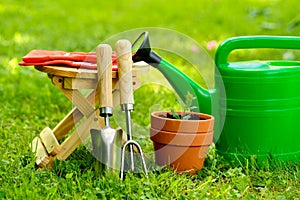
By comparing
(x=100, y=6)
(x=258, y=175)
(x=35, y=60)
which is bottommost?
(x=258, y=175)

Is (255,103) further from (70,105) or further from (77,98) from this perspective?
(70,105)

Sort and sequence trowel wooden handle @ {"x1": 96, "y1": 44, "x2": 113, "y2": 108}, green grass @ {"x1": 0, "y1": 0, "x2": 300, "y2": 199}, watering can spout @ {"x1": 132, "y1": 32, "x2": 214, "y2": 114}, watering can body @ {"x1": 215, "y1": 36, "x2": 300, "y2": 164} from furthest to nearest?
watering can spout @ {"x1": 132, "y1": 32, "x2": 214, "y2": 114} < watering can body @ {"x1": 215, "y1": 36, "x2": 300, "y2": 164} < trowel wooden handle @ {"x1": 96, "y1": 44, "x2": 113, "y2": 108} < green grass @ {"x1": 0, "y1": 0, "x2": 300, "y2": 199}

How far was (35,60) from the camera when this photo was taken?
246 cm

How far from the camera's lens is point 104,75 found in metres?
2.35

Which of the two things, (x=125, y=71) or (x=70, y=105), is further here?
(x=70, y=105)

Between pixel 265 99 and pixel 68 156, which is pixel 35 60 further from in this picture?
pixel 265 99

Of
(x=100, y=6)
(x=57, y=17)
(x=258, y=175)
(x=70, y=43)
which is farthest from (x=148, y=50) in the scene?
(x=100, y=6)

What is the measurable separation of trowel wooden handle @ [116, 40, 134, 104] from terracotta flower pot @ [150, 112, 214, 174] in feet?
0.49

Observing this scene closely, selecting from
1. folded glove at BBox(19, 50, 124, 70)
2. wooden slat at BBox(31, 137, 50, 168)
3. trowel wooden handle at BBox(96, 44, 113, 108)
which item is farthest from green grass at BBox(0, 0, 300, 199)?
folded glove at BBox(19, 50, 124, 70)

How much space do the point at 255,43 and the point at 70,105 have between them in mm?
1392

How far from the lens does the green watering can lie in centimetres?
244

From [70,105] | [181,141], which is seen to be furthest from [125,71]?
[70,105]

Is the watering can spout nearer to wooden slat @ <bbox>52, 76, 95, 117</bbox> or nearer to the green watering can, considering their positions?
the green watering can

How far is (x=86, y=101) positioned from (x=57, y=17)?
12.6ft
